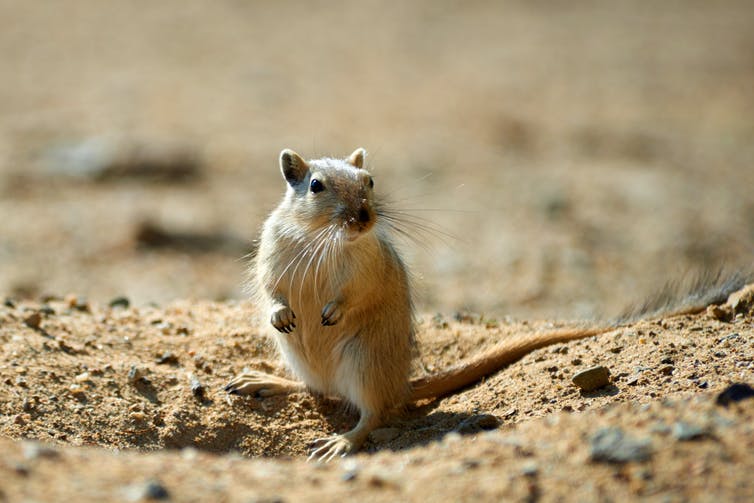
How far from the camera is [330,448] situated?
504 centimetres

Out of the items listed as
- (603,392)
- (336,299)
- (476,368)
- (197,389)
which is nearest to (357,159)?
(336,299)

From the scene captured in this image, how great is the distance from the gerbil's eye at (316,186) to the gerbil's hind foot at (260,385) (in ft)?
3.96

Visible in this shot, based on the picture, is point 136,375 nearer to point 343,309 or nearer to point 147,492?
point 343,309

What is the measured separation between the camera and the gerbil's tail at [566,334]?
5594 millimetres

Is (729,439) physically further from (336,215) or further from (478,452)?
(336,215)

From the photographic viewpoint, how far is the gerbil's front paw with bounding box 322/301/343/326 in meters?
5.27

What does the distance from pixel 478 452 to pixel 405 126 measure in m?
11.8

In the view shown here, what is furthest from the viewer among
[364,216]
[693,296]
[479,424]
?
[693,296]

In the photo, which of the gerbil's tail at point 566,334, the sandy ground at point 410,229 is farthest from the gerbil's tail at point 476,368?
the sandy ground at point 410,229

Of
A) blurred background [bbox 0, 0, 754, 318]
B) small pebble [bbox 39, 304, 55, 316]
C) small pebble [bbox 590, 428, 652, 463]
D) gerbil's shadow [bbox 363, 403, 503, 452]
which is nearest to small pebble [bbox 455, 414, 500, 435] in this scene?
gerbil's shadow [bbox 363, 403, 503, 452]

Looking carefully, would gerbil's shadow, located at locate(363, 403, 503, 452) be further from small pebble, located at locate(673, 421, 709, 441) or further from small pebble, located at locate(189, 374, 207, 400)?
small pebble, located at locate(673, 421, 709, 441)

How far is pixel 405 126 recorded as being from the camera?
49.6 ft

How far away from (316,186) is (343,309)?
0.75m

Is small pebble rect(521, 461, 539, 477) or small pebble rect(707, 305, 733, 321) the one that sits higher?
small pebble rect(521, 461, 539, 477)
